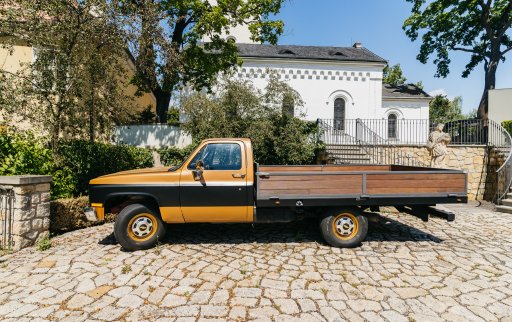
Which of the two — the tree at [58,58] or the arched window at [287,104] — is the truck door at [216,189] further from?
the arched window at [287,104]

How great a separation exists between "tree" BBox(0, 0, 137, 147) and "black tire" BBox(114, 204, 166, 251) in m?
3.62

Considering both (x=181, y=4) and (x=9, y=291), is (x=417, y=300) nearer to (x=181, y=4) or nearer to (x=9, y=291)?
(x=9, y=291)

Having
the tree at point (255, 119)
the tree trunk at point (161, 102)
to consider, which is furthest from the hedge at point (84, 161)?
the tree trunk at point (161, 102)

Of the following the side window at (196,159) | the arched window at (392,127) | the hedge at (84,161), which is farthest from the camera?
the arched window at (392,127)

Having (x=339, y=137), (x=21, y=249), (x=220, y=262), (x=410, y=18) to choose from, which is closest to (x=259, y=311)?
(x=220, y=262)

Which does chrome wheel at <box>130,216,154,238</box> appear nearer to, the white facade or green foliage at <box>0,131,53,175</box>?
green foliage at <box>0,131,53,175</box>

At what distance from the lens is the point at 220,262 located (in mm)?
4297

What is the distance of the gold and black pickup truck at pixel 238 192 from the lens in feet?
15.4

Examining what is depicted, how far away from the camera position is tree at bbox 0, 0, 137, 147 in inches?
233

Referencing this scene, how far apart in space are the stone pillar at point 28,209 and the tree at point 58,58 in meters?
1.89

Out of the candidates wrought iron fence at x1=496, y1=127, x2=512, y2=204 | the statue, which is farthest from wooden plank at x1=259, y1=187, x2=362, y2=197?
wrought iron fence at x1=496, y1=127, x2=512, y2=204

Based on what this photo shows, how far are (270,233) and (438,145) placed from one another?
22.7ft

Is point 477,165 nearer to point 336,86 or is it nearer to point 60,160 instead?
point 336,86

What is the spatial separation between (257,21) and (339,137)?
8.77m
